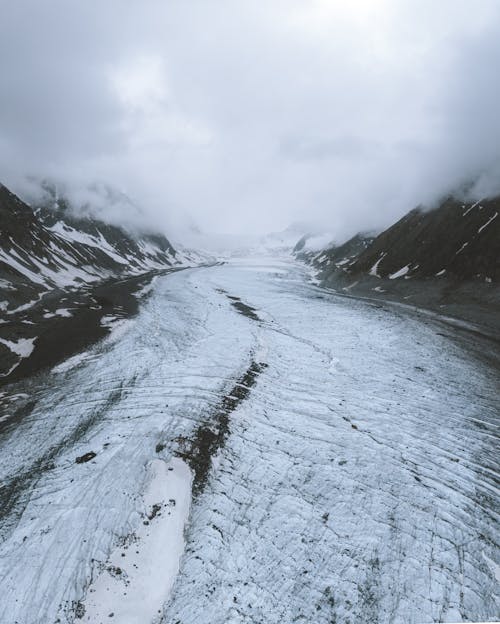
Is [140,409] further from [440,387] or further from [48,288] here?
[48,288]

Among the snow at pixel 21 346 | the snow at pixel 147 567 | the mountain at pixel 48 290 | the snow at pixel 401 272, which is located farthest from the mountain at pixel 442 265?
the snow at pixel 21 346

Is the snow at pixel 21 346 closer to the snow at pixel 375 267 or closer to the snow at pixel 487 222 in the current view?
the snow at pixel 375 267

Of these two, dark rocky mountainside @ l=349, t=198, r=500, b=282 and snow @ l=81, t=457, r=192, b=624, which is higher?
dark rocky mountainside @ l=349, t=198, r=500, b=282

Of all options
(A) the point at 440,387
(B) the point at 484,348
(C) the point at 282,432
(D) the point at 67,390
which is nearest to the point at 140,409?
(D) the point at 67,390

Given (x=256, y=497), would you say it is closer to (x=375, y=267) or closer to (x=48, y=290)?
(x=48, y=290)

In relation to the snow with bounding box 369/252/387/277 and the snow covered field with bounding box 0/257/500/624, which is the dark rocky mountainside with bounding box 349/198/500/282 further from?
the snow covered field with bounding box 0/257/500/624

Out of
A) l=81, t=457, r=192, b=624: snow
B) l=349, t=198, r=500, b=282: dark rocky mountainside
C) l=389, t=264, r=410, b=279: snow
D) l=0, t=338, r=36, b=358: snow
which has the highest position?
l=349, t=198, r=500, b=282: dark rocky mountainside

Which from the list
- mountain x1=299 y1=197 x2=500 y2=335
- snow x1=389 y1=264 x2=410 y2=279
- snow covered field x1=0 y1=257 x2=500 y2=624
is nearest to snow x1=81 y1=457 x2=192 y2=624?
snow covered field x1=0 y1=257 x2=500 y2=624
